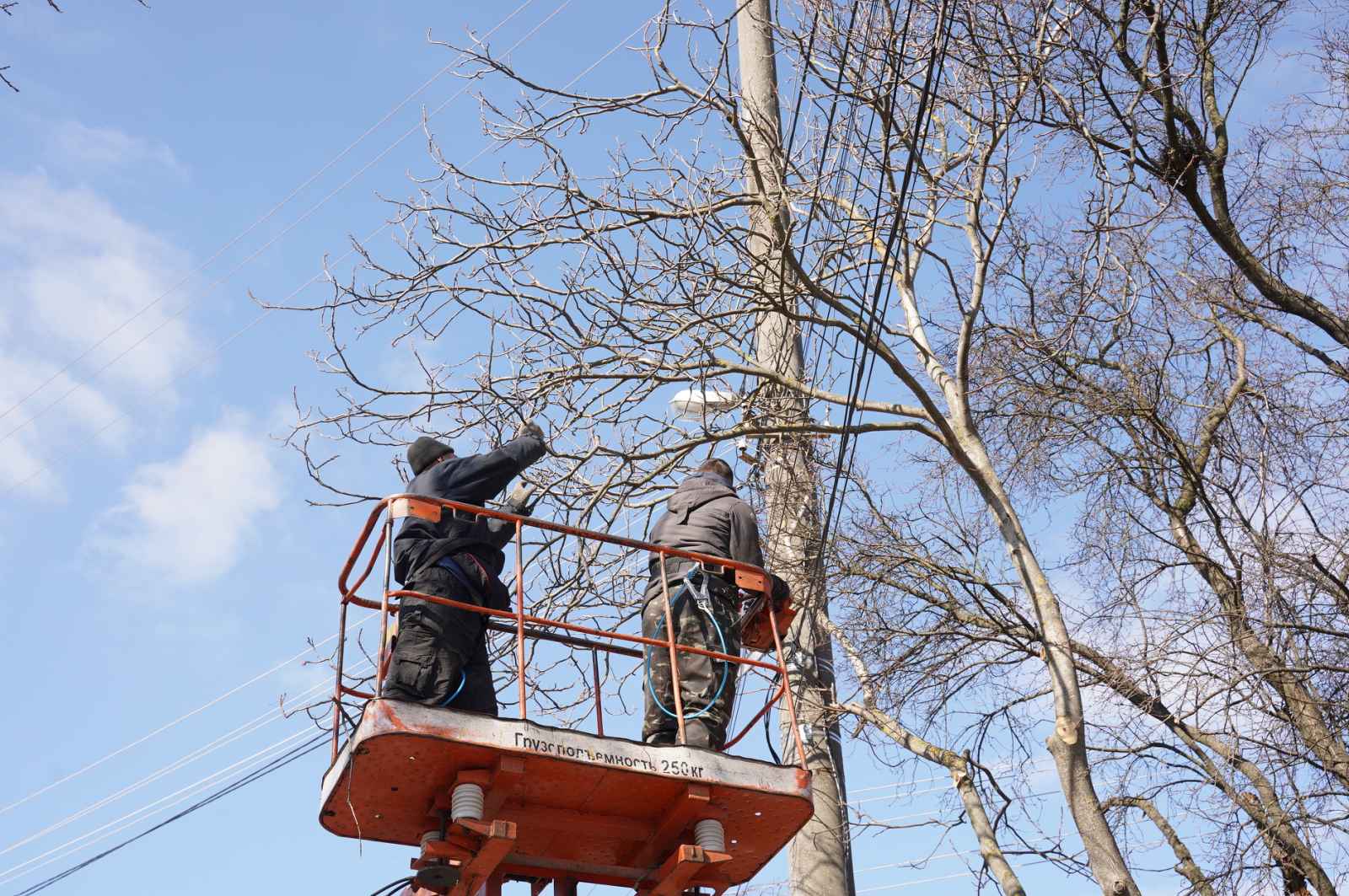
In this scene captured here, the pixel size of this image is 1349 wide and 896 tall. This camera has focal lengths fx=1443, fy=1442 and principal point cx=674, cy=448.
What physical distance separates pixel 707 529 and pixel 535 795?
2142 millimetres

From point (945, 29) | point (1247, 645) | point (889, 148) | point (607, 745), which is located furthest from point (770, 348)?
point (607, 745)

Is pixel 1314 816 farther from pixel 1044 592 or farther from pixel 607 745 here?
pixel 607 745

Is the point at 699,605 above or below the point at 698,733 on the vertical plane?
above

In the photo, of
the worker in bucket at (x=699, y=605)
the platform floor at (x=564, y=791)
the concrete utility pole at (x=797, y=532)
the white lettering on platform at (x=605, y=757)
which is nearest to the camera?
the platform floor at (x=564, y=791)

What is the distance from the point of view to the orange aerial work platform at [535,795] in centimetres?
676

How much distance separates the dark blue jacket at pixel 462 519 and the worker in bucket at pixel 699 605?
1.01m

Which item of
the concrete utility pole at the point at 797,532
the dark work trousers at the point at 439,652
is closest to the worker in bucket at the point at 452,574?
the dark work trousers at the point at 439,652

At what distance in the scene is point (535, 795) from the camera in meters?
7.12

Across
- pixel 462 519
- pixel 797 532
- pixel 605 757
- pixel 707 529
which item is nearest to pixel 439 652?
pixel 462 519

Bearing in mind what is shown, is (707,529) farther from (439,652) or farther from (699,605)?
(439,652)

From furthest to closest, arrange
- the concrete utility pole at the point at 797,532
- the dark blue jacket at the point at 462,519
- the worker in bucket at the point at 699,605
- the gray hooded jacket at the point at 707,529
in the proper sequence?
1. the concrete utility pole at the point at 797,532
2. the gray hooded jacket at the point at 707,529
3. the worker in bucket at the point at 699,605
4. the dark blue jacket at the point at 462,519

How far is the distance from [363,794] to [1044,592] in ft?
15.0

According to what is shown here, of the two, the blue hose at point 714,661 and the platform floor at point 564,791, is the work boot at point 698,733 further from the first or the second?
the platform floor at point 564,791

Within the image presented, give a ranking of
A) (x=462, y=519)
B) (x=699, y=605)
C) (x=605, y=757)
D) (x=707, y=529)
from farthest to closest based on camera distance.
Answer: (x=707, y=529)
(x=699, y=605)
(x=462, y=519)
(x=605, y=757)
